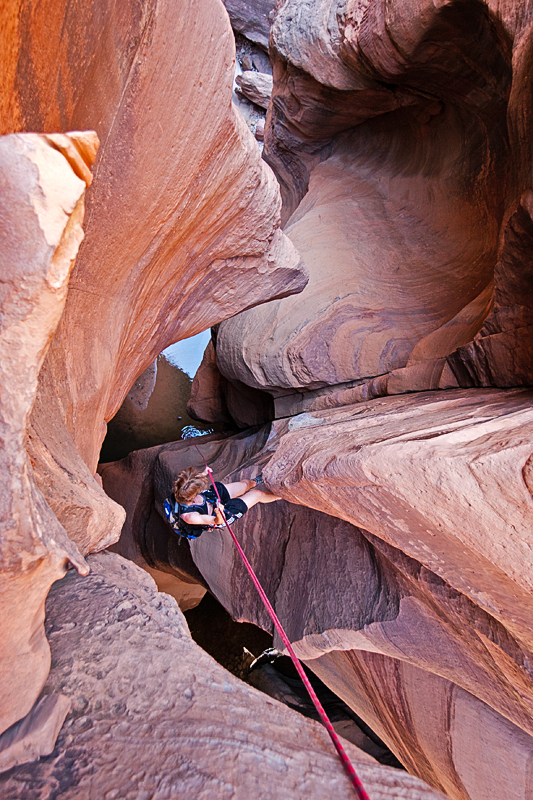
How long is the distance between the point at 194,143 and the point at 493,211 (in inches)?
118

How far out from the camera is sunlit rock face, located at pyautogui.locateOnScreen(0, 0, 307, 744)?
767 mm

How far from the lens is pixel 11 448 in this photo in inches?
31.3

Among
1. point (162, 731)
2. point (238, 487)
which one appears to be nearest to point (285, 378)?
point (238, 487)

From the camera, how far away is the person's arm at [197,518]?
106 inches

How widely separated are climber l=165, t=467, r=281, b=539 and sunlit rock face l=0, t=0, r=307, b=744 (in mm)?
722

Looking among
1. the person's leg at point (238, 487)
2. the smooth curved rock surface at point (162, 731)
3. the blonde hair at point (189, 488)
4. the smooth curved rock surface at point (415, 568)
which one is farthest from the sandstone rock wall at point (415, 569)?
the smooth curved rock surface at point (162, 731)

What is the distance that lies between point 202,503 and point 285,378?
1.77 metres

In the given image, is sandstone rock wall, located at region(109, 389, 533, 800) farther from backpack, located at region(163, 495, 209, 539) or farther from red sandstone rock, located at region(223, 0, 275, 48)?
red sandstone rock, located at region(223, 0, 275, 48)

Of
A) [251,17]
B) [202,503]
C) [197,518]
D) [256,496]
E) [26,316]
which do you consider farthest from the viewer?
[251,17]

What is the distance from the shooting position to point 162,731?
0.99 m

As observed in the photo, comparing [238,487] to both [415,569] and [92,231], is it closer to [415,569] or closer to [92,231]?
[415,569]

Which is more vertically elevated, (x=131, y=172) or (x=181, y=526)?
(x=131, y=172)

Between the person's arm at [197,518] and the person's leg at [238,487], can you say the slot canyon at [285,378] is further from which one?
the person's arm at [197,518]

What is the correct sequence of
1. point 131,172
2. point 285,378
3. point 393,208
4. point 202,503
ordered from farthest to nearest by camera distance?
point 393,208 → point 285,378 → point 202,503 → point 131,172
